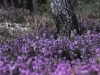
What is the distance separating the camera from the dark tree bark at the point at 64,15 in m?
6.70

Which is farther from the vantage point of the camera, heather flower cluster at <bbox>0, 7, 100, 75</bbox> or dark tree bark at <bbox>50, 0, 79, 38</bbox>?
dark tree bark at <bbox>50, 0, 79, 38</bbox>

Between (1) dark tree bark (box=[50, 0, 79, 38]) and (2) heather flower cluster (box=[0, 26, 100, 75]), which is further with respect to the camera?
(1) dark tree bark (box=[50, 0, 79, 38])

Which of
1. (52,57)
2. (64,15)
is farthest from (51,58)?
(64,15)

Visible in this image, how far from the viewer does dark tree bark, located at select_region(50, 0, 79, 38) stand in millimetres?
6695

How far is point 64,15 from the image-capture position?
22.1ft

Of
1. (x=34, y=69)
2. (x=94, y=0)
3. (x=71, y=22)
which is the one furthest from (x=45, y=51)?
(x=94, y=0)

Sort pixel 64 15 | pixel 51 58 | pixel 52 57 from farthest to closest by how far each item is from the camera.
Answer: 1. pixel 64 15
2. pixel 52 57
3. pixel 51 58

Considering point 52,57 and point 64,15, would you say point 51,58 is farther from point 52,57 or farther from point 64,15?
point 64,15

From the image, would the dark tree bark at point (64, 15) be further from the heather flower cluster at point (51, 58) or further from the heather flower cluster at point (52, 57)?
the heather flower cluster at point (52, 57)

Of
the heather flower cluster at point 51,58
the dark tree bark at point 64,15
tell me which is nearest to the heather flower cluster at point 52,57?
the heather flower cluster at point 51,58

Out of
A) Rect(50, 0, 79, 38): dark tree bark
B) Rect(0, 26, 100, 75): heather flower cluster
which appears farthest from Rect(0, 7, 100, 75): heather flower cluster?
Rect(50, 0, 79, 38): dark tree bark

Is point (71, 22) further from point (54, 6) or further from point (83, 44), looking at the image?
point (83, 44)

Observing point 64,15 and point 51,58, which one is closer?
point 51,58

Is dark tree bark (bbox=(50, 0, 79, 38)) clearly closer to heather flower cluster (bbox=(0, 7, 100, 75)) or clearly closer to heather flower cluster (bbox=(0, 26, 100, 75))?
heather flower cluster (bbox=(0, 26, 100, 75))
